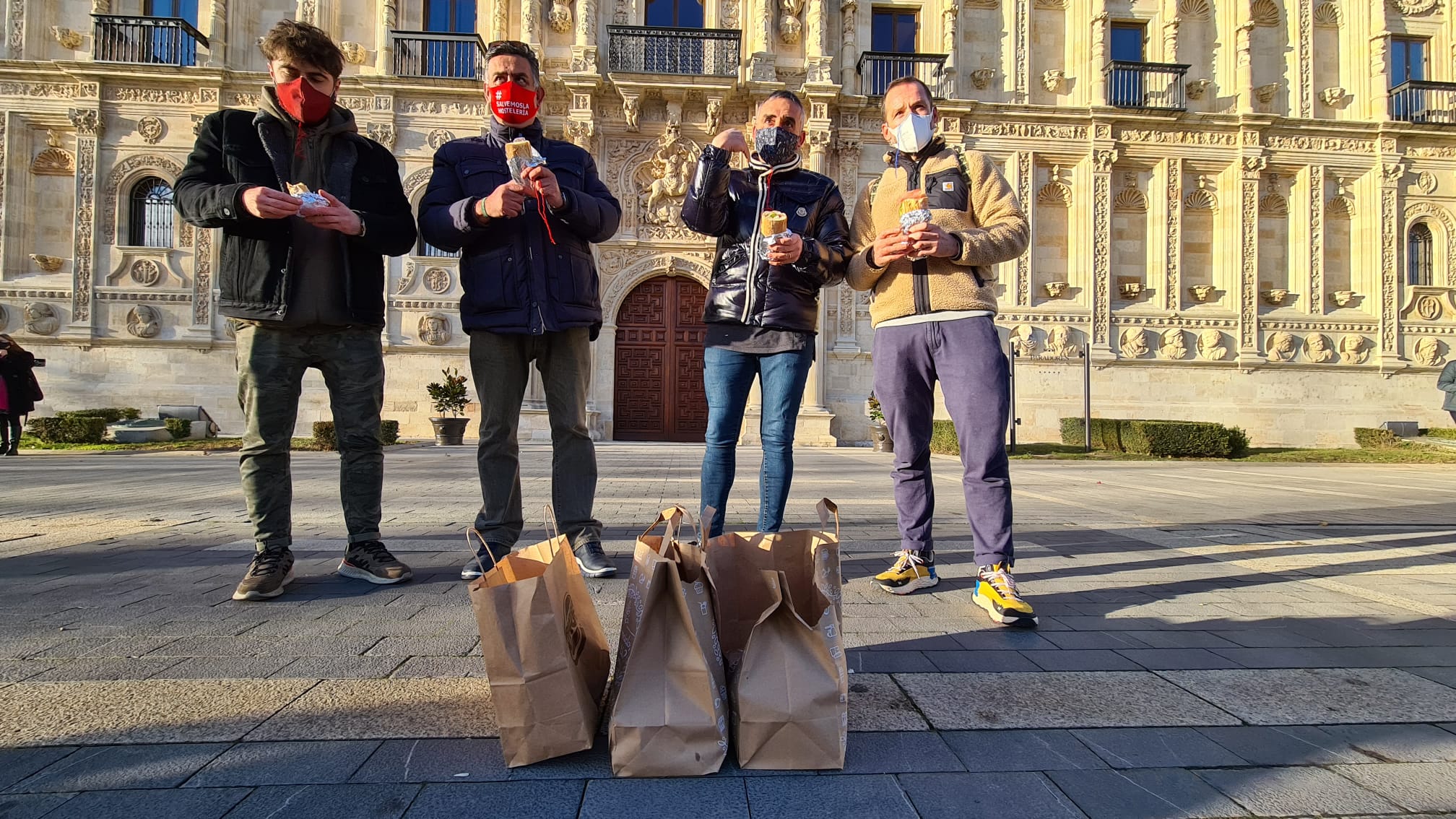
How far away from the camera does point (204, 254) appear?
17766 millimetres

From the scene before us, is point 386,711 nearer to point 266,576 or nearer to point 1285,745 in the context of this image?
point 266,576

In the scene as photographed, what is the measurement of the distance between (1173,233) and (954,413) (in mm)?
20651

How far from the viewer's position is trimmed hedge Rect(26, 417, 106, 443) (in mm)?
14062

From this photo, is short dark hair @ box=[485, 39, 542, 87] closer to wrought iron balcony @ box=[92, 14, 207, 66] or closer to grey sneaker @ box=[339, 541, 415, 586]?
grey sneaker @ box=[339, 541, 415, 586]

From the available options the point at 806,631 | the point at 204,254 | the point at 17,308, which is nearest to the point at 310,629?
the point at 806,631

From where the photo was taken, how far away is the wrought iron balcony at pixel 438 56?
60.2ft

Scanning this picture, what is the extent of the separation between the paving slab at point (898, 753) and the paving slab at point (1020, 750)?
0.03 meters

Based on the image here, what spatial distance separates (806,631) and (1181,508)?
6.07 metres

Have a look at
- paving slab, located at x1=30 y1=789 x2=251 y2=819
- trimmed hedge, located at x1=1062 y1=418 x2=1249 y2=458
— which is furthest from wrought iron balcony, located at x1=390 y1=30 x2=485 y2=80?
paving slab, located at x1=30 y1=789 x2=251 y2=819

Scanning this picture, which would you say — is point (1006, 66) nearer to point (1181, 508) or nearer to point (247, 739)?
point (1181, 508)

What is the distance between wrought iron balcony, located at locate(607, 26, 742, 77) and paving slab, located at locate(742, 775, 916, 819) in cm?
1898

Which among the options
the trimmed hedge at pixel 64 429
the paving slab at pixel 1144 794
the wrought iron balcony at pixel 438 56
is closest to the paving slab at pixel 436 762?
the paving slab at pixel 1144 794

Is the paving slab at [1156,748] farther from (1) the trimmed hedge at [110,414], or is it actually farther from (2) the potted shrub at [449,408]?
(1) the trimmed hedge at [110,414]

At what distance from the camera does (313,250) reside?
314cm
